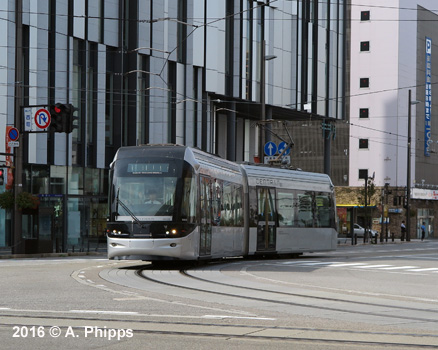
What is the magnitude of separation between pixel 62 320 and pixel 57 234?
108ft

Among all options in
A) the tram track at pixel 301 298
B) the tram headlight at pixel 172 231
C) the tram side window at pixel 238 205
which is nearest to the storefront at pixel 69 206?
the tram side window at pixel 238 205

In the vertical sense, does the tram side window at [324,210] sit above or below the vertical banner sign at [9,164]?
below

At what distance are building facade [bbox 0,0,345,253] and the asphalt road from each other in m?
17.2

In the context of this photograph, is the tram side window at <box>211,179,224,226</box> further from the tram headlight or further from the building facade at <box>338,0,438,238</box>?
the building facade at <box>338,0,438,238</box>

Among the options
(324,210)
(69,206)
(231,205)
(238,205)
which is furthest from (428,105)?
(231,205)

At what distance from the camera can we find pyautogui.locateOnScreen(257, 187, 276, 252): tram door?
3092 cm

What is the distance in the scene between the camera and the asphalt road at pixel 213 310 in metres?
10.3

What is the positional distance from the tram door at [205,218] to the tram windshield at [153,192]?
0.94 meters

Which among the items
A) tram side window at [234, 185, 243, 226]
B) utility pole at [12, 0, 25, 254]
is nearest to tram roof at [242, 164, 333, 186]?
tram side window at [234, 185, 243, 226]

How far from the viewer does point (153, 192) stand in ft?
78.3

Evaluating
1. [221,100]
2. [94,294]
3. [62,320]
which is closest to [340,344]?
[62,320]

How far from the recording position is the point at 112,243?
23.8 m

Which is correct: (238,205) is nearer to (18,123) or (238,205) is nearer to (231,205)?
(231,205)

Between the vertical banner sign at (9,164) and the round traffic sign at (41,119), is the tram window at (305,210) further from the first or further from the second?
the vertical banner sign at (9,164)
